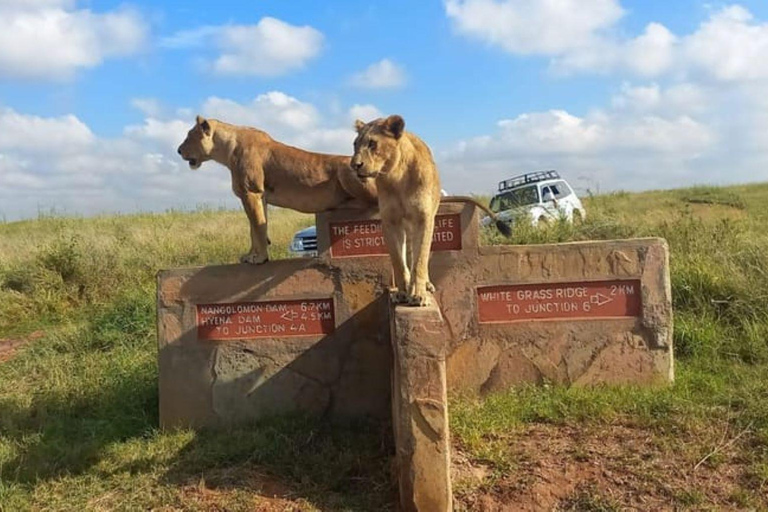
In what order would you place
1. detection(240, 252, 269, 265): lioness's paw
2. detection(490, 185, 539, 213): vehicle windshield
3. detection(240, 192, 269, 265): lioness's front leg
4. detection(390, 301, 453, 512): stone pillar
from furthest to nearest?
1. detection(490, 185, 539, 213): vehicle windshield
2. detection(240, 252, 269, 265): lioness's paw
3. detection(240, 192, 269, 265): lioness's front leg
4. detection(390, 301, 453, 512): stone pillar

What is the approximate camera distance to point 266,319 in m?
6.07

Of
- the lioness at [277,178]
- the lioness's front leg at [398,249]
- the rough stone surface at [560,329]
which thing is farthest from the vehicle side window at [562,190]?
the lioness's front leg at [398,249]

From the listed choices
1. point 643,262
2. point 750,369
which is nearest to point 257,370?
point 643,262

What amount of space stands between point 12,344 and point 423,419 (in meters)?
7.01

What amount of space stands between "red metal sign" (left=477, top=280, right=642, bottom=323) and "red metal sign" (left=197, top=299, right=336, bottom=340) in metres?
1.36

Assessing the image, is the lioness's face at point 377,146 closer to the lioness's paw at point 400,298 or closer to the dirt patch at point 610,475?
the lioness's paw at point 400,298

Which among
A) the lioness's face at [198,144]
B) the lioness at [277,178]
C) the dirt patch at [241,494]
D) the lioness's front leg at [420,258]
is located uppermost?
the lioness's face at [198,144]

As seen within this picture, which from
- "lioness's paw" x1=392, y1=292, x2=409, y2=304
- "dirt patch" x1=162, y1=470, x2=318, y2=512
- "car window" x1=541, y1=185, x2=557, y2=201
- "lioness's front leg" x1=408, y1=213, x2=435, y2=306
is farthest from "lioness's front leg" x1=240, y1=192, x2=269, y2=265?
"car window" x1=541, y1=185, x2=557, y2=201

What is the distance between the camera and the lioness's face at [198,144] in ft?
20.2

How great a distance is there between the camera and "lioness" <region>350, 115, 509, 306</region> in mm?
4781

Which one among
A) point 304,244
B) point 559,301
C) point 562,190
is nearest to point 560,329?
point 559,301

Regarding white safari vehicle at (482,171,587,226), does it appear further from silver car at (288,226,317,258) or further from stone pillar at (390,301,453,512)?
stone pillar at (390,301,453,512)

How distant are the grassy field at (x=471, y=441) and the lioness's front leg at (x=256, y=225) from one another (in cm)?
136

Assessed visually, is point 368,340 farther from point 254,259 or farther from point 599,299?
point 599,299
